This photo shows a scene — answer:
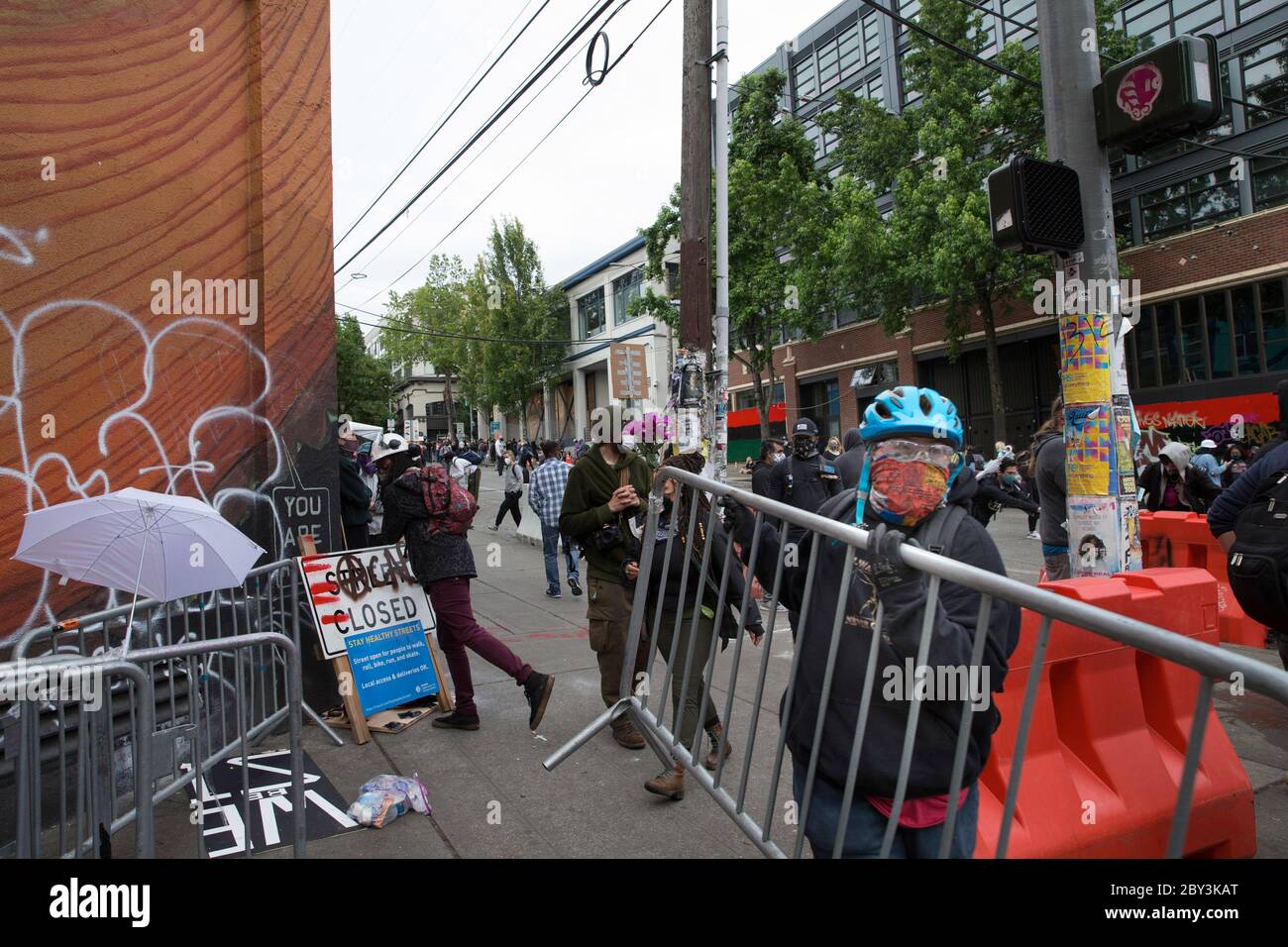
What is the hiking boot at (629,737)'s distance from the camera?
4.66 m

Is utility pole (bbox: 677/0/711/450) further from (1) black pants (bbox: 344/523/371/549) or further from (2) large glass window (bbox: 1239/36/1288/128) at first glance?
(2) large glass window (bbox: 1239/36/1288/128)

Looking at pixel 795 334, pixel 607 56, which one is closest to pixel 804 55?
pixel 795 334

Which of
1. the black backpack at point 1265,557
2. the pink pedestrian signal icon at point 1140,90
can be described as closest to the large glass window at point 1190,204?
the pink pedestrian signal icon at point 1140,90

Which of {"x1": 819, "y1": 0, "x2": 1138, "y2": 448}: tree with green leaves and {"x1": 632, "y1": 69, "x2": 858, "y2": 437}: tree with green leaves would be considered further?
{"x1": 632, "y1": 69, "x2": 858, "y2": 437}: tree with green leaves

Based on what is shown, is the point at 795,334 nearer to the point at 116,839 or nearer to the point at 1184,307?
the point at 1184,307

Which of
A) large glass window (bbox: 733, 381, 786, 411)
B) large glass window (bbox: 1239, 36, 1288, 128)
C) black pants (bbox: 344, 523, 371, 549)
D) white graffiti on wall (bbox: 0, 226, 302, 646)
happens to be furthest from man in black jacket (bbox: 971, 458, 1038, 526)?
large glass window (bbox: 733, 381, 786, 411)

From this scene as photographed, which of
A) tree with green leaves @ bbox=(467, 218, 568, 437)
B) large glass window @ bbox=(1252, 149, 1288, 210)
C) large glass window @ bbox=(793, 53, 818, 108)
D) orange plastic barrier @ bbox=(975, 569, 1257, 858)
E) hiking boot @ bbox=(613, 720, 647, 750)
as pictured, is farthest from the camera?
tree with green leaves @ bbox=(467, 218, 568, 437)

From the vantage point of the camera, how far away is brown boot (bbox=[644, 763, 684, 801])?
3941 millimetres

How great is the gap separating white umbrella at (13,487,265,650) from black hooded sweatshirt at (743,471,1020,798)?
2593mm

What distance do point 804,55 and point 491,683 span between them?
32531 mm

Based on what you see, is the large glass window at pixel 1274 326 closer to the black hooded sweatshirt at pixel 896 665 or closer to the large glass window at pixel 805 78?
the large glass window at pixel 805 78

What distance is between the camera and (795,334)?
34.2 meters
